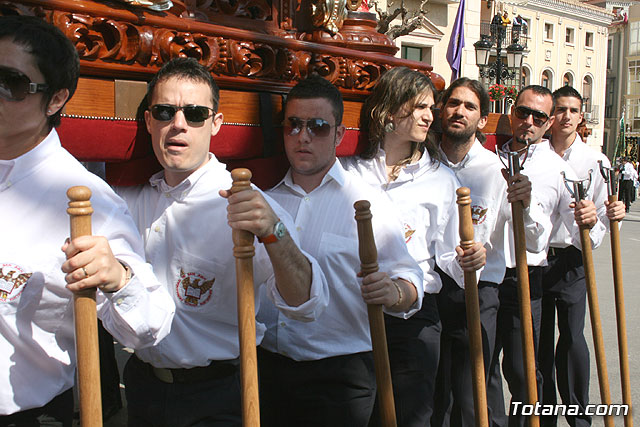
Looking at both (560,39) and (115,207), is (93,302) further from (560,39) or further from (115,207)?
(560,39)

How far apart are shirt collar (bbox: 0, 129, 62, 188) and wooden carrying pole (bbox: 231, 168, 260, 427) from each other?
476 millimetres

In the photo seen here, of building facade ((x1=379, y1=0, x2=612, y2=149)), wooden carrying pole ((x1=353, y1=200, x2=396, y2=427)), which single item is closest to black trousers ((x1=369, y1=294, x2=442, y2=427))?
wooden carrying pole ((x1=353, y1=200, x2=396, y2=427))

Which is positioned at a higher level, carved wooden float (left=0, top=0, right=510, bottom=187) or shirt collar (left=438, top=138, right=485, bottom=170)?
carved wooden float (left=0, top=0, right=510, bottom=187)

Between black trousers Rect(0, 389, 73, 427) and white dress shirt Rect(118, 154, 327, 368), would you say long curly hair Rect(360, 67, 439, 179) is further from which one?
black trousers Rect(0, 389, 73, 427)

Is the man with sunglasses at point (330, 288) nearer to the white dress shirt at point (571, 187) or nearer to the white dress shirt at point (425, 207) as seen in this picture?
the white dress shirt at point (425, 207)

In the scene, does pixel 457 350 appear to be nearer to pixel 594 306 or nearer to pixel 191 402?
pixel 594 306

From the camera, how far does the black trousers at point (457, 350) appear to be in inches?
134

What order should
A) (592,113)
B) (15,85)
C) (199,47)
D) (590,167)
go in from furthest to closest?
1. (592,113)
2. (590,167)
3. (199,47)
4. (15,85)

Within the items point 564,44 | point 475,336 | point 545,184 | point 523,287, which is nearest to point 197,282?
point 475,336

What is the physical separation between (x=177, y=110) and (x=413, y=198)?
131 centimetres

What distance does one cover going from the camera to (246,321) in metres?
1.63

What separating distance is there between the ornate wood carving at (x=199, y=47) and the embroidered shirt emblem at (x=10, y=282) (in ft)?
2.08

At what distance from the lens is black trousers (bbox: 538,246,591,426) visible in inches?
154

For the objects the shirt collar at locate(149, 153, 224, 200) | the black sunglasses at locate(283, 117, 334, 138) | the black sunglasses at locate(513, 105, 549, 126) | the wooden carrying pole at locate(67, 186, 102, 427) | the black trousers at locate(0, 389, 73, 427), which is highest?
the black sunglasses at locate(513, 105, 549, 126)
